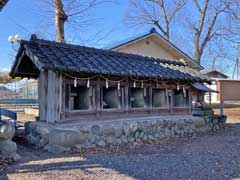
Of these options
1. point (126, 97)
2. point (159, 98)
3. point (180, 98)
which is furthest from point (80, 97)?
point (180, 98)

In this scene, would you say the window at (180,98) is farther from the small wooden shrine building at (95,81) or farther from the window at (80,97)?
the window at (80,97)

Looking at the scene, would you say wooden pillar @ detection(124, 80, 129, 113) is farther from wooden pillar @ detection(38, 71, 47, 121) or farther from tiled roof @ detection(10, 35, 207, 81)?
wooden pillar @ detection(38, 71, 47, 121)

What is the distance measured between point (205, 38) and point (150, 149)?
→ 2126 cm

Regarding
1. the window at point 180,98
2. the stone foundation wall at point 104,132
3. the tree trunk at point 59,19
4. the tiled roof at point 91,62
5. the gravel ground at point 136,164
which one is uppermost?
the tree trunk at point 59,19

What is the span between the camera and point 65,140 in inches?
301

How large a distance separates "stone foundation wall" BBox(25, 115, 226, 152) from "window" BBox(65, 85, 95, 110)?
2.57 ft

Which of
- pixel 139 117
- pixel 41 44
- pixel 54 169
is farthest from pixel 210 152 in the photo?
pixel 41 44

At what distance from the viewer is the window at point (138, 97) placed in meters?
10.7

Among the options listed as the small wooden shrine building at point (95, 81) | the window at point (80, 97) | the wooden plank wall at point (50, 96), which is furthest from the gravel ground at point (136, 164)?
the window at point (80, 97)

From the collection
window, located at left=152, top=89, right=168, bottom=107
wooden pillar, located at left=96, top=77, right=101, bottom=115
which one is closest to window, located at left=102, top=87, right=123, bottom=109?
wooden pillar, located at left=96, top=77, right=101, bottom=115

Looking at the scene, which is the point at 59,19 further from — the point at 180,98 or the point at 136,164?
the point at 136,164

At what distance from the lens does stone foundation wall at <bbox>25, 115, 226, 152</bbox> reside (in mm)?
7727

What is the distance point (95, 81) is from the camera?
915 cm

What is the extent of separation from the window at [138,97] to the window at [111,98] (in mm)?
831
